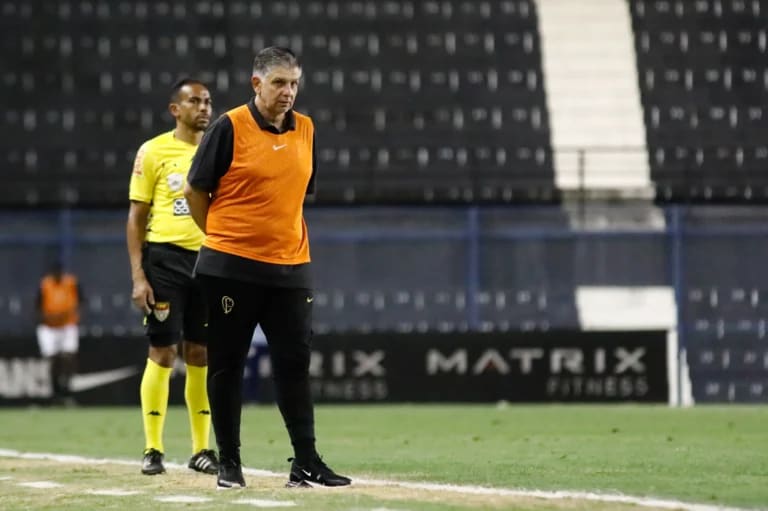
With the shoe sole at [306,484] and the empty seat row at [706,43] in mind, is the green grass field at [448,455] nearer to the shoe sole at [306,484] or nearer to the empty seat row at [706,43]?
the shoe sole at [306,484]

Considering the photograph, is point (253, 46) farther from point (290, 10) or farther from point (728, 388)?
point (728, 388)

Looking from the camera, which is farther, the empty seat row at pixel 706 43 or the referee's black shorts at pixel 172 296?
the empty seat row at pixel 706 43

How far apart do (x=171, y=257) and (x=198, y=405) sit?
0.79 metres

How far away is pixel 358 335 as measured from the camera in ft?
60.2

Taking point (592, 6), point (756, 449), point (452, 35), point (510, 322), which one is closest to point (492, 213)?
point (510, 322)

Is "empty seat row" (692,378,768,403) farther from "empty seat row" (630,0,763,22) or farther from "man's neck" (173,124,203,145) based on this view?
"man's neck" (173,124,203,145)

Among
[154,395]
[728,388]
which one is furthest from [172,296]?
[728,388]

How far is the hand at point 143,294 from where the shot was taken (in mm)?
8586

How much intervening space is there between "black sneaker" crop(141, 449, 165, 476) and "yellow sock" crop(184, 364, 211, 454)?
1.05 ft

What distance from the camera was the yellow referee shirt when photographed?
8742 millimetres

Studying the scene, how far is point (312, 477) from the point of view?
23.8 feet

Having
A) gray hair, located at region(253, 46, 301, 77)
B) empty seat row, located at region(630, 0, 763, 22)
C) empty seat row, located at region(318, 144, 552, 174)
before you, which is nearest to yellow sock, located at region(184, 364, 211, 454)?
gray hair, located at region(253, 46, 301, 77)

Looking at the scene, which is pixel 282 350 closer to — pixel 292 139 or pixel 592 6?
pixel 292 139

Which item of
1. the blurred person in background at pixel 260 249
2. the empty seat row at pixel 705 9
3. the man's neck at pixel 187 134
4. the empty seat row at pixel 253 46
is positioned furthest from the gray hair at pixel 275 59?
Result: the empty seat row at pixel 705 9
